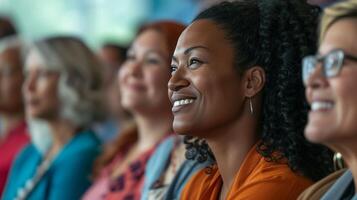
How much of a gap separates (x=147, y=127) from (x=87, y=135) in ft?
1.61

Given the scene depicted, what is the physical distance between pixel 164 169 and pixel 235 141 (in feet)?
1.85

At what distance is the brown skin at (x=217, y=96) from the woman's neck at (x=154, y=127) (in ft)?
2.80

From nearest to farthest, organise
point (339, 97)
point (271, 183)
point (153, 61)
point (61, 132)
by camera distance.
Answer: point (339, 97)
point (271, 183)
point (153, 61)
point (61, 132)

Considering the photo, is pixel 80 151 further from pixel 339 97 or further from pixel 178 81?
pixel 339 97

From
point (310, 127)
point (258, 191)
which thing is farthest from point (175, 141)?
point (310, 127)

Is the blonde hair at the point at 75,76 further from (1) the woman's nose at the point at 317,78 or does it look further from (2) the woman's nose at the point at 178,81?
(1) the woman's nose at the point at 317,78

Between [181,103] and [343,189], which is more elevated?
[181,103]

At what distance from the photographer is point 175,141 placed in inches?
99.0

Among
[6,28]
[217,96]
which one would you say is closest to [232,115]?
[217,96]

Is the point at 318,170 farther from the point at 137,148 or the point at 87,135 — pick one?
the point at 87,135

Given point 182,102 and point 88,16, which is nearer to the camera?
point 182,102

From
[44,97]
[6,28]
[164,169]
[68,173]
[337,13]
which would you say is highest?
[337,13]

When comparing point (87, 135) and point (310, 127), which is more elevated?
point (310, 127)

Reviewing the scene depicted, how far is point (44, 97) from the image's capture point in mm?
3246
